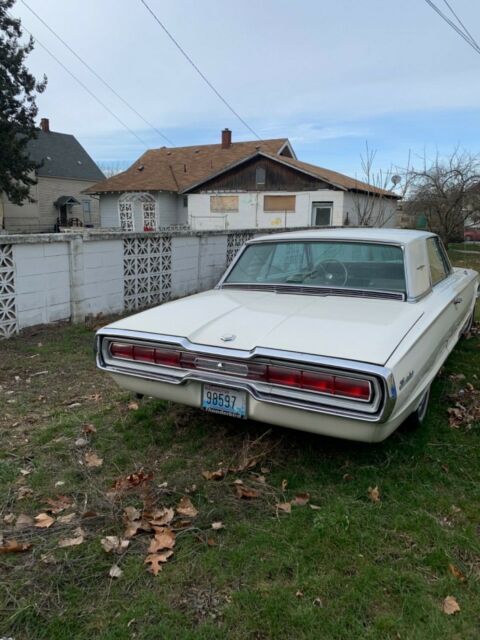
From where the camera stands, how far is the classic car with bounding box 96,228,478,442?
2.50 metres

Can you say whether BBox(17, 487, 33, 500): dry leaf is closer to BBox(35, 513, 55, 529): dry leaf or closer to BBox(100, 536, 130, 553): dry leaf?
BBox(35, 513, 55, 529): dry leaf

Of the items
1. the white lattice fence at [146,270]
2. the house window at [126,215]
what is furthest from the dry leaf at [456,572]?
the house window at [126,215]

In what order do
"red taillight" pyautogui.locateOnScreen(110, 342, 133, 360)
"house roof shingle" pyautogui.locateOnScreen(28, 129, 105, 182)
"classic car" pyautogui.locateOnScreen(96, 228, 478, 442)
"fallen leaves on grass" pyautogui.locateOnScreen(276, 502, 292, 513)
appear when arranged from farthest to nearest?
"house roof shingle" pyautogui.locateOnScreen(28, 129, 105, 182) < "red taillight" pyautogui.locateOnScreen(110, 342, 133, 360) < "fallen leaves on grass" pyautogui.locateOnScreen(276, 502, 292, 513) < "classic car" pyautogui.locateOnScreen(96, 228, 478, 442)

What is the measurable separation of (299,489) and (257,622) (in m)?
0.98

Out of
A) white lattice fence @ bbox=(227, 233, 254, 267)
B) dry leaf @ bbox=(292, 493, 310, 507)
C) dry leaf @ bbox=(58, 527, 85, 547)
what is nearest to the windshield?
dry leaf @ bbox=(292, 493, 310, 507)

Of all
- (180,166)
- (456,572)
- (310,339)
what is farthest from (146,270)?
(180,166)

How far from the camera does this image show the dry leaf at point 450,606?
1.95m

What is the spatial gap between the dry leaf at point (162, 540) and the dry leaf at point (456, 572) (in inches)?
51.1

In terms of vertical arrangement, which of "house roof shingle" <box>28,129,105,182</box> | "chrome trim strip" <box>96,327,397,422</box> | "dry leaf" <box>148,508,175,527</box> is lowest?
"dry leaf" <box>148,508,175,527</box>

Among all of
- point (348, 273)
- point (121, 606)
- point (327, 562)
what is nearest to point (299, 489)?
point (327, 562)

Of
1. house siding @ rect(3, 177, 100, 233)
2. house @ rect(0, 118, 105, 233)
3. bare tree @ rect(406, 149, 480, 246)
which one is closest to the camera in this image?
bare tree @ rect(406, 149, 480, 246)

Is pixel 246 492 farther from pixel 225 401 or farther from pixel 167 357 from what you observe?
pixel 167 357

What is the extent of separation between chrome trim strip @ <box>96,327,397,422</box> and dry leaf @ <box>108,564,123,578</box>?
1.07 meters

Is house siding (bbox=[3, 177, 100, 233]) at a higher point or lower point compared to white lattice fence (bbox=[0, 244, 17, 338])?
higher
